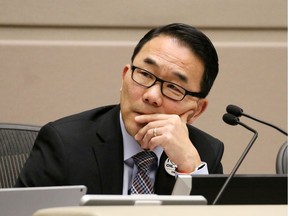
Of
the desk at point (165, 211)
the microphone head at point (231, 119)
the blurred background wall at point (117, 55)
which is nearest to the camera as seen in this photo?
the desk at point (165, 211)

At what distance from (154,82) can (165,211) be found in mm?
1281

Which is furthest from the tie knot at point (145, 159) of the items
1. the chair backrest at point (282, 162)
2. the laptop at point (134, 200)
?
the laptop at point (134, 200)

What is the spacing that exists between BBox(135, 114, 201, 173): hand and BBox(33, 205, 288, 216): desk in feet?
3.74

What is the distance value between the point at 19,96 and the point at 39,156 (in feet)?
5.20

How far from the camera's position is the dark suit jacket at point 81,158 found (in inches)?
98.3

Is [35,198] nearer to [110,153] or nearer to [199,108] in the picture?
[110,153]

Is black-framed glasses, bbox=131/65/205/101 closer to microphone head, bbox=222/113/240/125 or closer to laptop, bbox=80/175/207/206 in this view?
microphone head, bbox=222/113/240/125

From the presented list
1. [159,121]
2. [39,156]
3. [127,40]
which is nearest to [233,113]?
[159,121]

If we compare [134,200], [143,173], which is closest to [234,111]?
[143,173]

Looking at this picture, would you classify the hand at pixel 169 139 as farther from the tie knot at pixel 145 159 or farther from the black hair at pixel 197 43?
the black hair at pixel 197 43

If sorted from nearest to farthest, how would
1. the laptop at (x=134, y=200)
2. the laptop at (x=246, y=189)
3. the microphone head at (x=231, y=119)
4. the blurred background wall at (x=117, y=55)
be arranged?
the laptop at (x=134, y=200)
the laptop at (x=246, y=189)
the microphone head at (x=231, y=119)
the blurred background wall at (x=117, y=55)

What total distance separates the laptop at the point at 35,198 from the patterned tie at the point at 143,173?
0.67 m

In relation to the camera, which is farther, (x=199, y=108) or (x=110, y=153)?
(x=199, y=108)

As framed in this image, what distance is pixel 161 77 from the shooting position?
2562mm
